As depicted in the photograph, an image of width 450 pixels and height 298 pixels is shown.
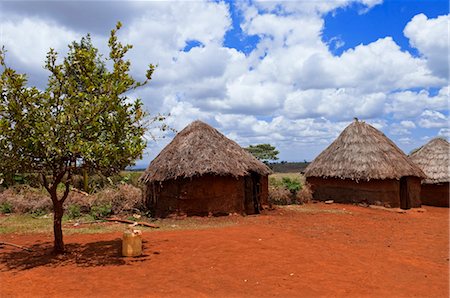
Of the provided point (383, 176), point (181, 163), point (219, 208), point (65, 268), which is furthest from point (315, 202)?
point (65, 268)

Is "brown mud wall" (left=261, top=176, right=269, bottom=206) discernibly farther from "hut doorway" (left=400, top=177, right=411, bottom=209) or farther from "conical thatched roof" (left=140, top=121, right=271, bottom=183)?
"hut doorway" (left=400, top=177, right=411, bottom=209)

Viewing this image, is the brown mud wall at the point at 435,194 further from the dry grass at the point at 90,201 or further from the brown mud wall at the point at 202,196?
the dry grass at the point at 90,201

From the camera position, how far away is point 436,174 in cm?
1998

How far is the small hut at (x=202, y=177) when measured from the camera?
45.0ft

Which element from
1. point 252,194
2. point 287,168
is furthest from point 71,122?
point 287,168

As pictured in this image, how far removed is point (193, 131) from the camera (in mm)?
15547

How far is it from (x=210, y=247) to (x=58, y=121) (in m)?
4.31

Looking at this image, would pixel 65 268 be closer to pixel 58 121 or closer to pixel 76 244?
pixel 76 244

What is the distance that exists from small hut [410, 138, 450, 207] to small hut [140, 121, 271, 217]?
10.3 metres

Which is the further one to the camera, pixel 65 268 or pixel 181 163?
pixel 181 163

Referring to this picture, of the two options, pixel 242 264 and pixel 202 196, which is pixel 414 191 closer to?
pixel 202 196

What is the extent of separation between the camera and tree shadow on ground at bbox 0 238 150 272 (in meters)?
7.69

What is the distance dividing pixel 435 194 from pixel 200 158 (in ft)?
45.6

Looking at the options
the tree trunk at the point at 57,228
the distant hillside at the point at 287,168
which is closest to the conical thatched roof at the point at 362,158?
the tree trunk at the point at 57,228
